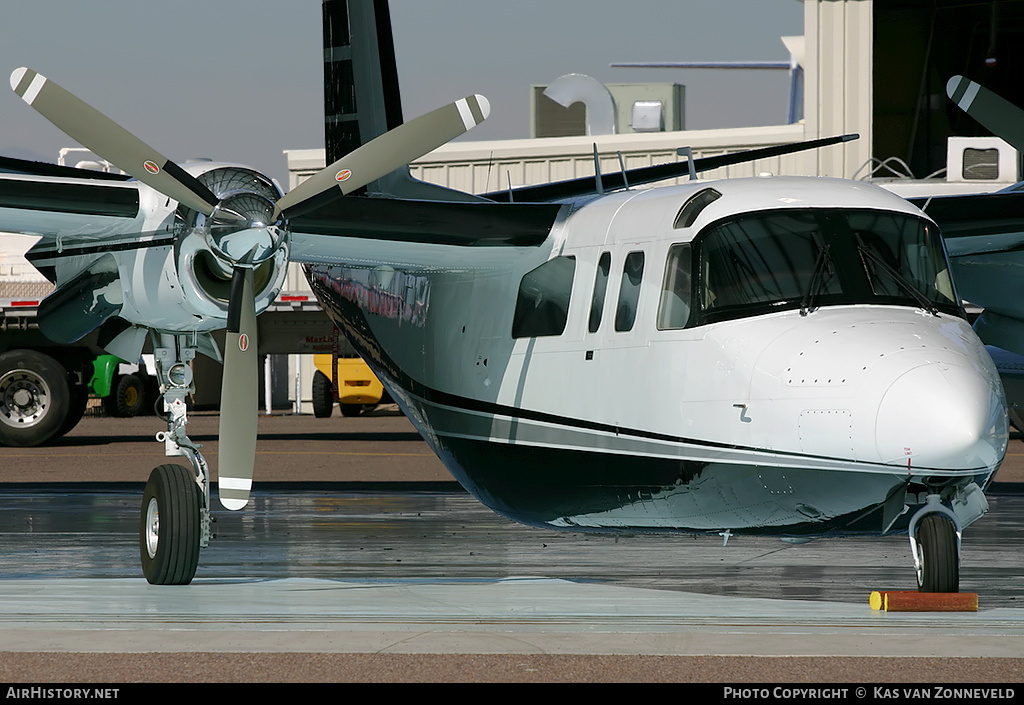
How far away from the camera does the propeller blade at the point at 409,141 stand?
11.3 m

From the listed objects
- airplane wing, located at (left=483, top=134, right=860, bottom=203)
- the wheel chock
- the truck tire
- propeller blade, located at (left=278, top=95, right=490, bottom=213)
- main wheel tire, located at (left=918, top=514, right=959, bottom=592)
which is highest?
propeller blade, located at (left=278, top=95, right=490, bottom=213)

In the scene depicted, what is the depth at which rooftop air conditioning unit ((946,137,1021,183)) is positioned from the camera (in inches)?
1240

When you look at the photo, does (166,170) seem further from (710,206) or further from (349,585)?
(710,206)

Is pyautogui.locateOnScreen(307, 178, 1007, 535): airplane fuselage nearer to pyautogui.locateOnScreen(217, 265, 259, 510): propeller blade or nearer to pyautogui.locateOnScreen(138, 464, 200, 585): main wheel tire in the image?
pyautogui.locateOnScreen(217, 265, 259, 510): propeller blade

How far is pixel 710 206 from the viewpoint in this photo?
9.96 m

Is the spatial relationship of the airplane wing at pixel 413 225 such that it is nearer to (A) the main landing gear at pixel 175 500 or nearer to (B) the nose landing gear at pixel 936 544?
(A) the main landing gear at pixel 175 500

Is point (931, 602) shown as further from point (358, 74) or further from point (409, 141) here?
point (358, 74)

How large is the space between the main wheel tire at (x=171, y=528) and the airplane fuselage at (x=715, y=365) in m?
2.33

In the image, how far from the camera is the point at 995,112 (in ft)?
45.6

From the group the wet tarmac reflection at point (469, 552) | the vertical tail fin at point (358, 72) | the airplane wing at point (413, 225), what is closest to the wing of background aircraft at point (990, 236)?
the wet tarmac reflection at point (469, 552)

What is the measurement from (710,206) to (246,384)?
4036 millimetres

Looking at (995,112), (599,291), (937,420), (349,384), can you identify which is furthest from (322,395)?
(937,420)

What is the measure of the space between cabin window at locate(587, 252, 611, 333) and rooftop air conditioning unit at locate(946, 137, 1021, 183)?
23076 millimetres

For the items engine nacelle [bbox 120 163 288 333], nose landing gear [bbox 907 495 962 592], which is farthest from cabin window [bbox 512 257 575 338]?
nose landing gear [bbox 907 495 962 592]
